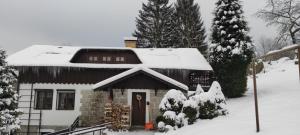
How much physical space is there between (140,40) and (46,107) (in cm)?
2204

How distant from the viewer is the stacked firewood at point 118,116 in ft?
56.0

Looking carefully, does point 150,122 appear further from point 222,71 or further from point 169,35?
point 169,35

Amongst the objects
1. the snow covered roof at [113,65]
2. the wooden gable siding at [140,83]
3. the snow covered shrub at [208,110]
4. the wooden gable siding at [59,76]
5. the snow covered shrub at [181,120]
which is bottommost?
the snow covered shrub at [181,120]

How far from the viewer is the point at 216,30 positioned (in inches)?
880

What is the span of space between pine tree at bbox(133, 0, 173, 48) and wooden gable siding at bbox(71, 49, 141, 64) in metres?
16.5

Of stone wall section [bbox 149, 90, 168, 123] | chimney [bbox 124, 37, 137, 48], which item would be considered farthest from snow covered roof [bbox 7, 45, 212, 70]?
stone wall section [bbox 149, 90, 168, 123]

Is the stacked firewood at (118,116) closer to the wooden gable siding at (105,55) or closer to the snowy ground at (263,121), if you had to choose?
the snowy ground at (263,121)

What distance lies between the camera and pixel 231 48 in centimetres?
2119

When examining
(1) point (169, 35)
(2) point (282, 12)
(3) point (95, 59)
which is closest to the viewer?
(3) point (95, 59)

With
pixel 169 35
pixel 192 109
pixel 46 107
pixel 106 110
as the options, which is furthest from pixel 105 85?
pixel 169 35

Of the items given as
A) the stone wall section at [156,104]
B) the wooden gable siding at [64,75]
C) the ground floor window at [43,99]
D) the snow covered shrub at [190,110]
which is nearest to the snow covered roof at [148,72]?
the stone wall section at [156,104]

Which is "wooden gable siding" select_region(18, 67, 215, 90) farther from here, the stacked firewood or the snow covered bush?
the snow covered bush

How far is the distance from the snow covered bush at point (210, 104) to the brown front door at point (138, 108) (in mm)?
4217

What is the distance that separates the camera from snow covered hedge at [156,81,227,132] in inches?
586
